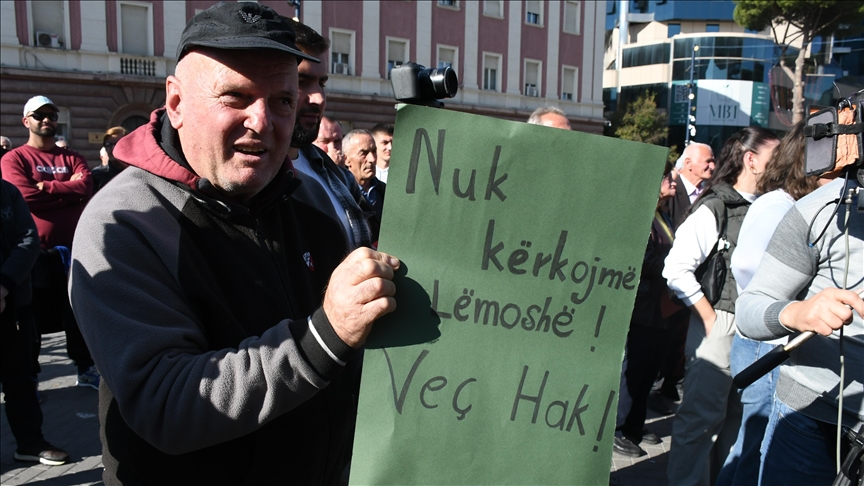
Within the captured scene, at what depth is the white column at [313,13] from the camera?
76.4 feet

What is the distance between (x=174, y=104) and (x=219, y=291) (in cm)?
45

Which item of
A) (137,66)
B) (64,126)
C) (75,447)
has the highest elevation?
(137,66)

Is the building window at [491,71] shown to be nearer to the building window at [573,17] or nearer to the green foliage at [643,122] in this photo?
the building window at [573,17]

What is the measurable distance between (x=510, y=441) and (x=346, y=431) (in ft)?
1.85

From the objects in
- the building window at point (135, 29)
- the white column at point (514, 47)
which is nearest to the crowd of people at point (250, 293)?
the building window at point (135, 29)

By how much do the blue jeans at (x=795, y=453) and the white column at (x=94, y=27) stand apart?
21.9m

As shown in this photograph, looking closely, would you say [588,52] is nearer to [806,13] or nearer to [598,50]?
[598,50]

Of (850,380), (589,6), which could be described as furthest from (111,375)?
(589,6)

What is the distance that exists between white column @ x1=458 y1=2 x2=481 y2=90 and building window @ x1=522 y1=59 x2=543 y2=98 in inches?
111

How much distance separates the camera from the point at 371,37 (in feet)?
82.1

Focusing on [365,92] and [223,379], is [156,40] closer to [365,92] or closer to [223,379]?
[365,92]

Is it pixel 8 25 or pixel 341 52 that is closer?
pixel 8 25

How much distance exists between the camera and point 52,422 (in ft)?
16.5

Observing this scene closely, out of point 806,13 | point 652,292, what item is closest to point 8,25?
point 652,292
